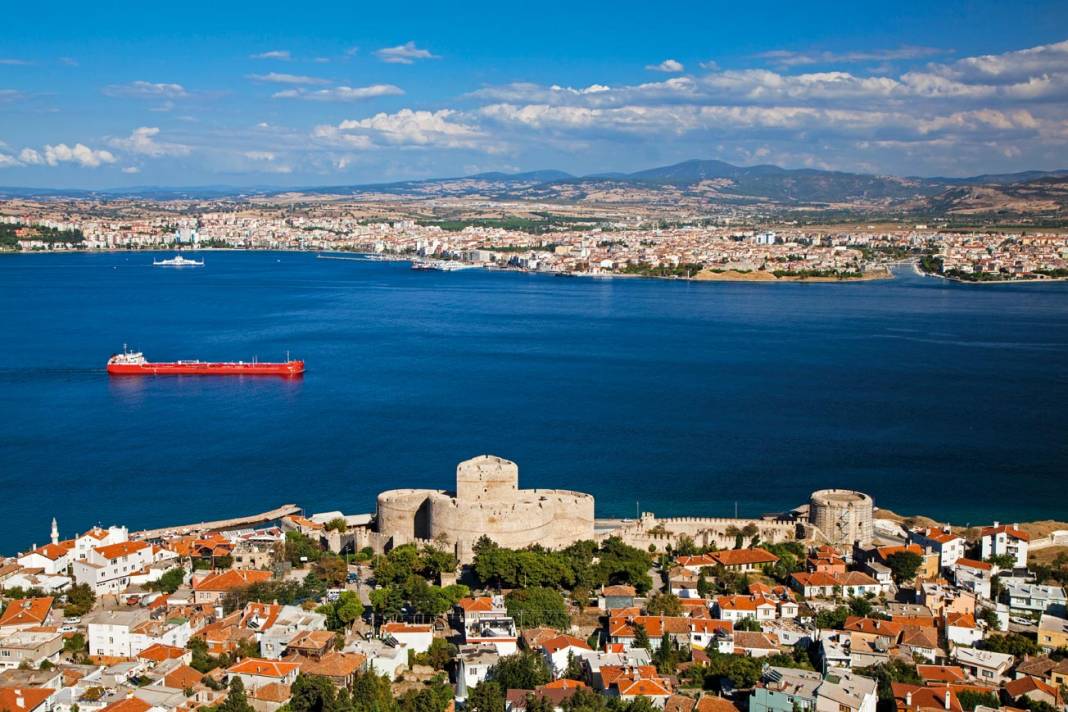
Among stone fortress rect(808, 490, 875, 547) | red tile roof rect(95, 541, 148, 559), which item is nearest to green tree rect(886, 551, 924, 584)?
stone fortress rect(808, 490, 875, 547)

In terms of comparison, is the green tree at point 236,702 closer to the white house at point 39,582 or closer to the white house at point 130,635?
the white house at point 130,635

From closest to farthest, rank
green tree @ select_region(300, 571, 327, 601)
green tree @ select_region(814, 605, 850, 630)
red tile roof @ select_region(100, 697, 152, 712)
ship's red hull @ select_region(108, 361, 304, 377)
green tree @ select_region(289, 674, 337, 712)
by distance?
red tile roof @ select_region(100, 697, 152, 712) → green tree @ select_region(289, 674, 337, 712) → green tree @ select_region(814, 605, 850, 630) → green tree @ select_region(300, 571, 327, 601) → ship's red hull @ select_region(108, 361, 304, 377)

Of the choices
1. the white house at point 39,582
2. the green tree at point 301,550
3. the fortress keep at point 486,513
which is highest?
the fortress keep at point 486,513

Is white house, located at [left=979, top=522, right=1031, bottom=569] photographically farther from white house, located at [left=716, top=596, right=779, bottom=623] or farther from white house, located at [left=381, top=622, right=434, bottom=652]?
white house, located at [left=381, top=622, right=434, bottom=652]

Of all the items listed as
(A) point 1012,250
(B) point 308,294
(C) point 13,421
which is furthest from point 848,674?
(A) point 1012,250

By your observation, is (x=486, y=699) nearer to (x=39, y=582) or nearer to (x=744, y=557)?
(x=744, y=557)

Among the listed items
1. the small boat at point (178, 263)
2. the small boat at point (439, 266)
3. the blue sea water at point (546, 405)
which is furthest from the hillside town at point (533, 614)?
the small boat at point (178, 263)

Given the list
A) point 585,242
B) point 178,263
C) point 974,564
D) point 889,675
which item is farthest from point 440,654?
point 585,242

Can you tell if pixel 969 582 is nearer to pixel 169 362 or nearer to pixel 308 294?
pixel 169 362
